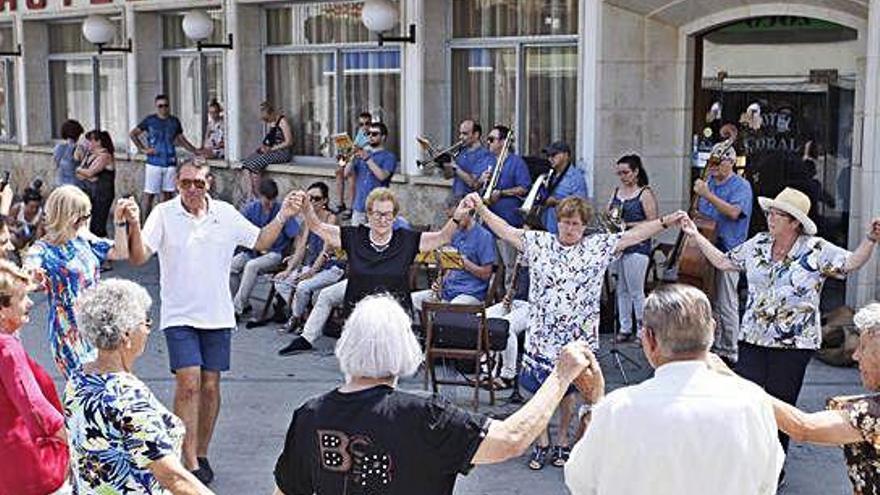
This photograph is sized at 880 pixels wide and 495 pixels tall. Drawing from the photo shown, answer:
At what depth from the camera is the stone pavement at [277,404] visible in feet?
22.2

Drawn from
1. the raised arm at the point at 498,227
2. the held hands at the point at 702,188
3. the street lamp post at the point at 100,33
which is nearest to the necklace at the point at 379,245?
the raised arm at the point at 498,227

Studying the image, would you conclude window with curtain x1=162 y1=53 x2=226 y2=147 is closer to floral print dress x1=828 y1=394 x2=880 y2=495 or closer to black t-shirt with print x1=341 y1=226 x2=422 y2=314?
black t-shirt with print x1=341 y1=226 x2=422 y2=314

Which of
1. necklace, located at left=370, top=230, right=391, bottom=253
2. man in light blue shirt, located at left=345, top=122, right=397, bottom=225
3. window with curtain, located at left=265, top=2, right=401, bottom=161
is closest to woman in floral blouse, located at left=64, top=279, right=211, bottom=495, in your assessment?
necklace, located at left=370, top=230, right=391, bottom=253

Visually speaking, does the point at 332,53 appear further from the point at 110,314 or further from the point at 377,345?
the point at 377,345

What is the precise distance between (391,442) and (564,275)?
3.52 metres

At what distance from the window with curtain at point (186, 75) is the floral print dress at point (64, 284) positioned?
36.4ft

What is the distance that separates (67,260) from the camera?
6129 mm

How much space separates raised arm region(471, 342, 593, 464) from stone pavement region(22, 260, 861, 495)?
309cm

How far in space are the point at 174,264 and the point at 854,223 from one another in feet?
18.0

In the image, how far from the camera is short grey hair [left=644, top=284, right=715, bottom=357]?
3432mm

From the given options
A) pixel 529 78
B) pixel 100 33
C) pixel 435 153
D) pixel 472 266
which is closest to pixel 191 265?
pixel 472 266

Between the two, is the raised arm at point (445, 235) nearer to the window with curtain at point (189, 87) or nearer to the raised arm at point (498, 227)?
the raised arm at point (498, 227)

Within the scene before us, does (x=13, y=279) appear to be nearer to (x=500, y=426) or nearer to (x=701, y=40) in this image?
(x=500, y=426)

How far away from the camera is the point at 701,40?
→ 37.9ft
